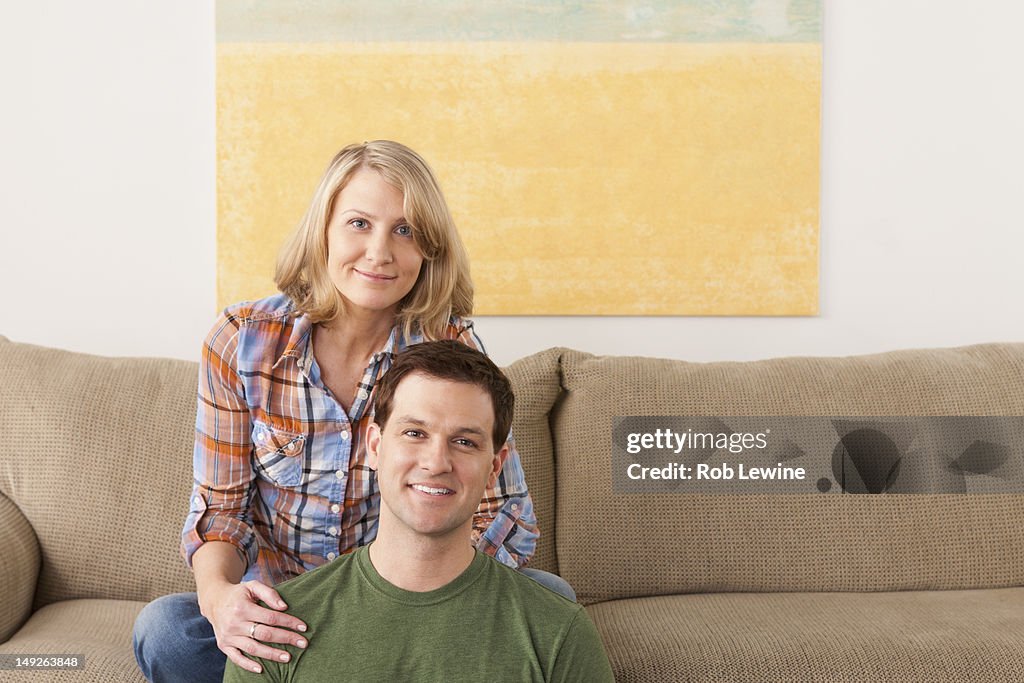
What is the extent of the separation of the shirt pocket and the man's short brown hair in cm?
28

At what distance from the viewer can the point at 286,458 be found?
1.62 m

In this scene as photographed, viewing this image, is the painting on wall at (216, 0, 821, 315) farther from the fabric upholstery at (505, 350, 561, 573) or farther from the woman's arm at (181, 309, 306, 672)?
the woman's arm at (181, 309, 306, 672)

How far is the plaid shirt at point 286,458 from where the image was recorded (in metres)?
1.60

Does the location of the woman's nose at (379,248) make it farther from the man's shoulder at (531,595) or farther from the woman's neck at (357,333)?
the man's shoulder at (531,595)

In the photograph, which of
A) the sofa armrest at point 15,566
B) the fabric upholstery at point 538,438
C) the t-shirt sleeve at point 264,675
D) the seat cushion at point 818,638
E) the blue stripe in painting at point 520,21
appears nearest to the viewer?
the t-shirt sleeve at point 264,675

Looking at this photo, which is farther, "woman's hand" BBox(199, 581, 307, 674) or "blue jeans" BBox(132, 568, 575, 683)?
"blue jeans" BBox(132, 568, 575, 683)

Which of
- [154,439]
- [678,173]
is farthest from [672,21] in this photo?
[154,439]

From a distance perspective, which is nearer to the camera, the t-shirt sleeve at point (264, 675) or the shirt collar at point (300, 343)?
the t-shirt sleeve at point (264, 675)

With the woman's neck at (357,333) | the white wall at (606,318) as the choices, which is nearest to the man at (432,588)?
the woman's neck at (357,333)

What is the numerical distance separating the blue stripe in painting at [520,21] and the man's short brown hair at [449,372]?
1.27m

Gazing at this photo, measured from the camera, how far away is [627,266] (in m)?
2.47

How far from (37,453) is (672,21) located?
5.69ft

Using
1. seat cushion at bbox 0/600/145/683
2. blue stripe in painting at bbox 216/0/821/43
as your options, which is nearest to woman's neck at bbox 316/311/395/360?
seat cushion at bbox 0/600/145/683

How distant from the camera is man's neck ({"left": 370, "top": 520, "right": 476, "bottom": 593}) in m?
1.34
